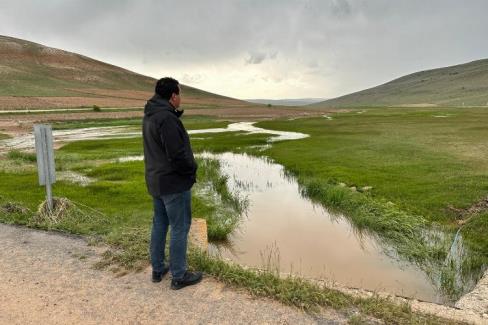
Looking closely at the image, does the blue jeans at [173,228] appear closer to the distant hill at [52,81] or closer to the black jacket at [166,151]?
the black jacket at [166,151]

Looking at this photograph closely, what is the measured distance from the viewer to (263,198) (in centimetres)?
1780

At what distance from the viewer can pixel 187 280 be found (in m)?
6.79

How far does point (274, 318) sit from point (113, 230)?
5544 millimetres

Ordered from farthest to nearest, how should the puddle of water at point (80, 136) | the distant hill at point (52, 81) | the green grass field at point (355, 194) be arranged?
1. the distant hill at point (52, 81)
2. the puddle of water at point (80, 136)
3. the green grass field at point (355, 194)

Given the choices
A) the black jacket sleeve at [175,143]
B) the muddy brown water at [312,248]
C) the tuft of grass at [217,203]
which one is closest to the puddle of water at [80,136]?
the tuft of grass at [217,203]

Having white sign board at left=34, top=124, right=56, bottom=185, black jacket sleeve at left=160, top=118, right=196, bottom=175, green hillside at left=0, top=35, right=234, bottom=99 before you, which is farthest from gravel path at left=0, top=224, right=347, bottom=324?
green hillside at left=0, top=35, right=234, bottom=99

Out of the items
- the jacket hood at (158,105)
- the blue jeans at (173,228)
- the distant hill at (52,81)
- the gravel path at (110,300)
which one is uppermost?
the distant hill at (52,81)

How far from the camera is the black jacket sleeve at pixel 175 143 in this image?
5918 mm

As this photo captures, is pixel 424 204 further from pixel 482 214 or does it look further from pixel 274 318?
pixel 274 318

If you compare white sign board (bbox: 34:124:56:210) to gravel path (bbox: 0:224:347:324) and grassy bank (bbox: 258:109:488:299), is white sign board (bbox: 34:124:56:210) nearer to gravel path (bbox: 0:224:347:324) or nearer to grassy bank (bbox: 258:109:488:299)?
gravel path (bbox: 0:224:347:324)

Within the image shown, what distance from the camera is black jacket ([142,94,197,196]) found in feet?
19.5

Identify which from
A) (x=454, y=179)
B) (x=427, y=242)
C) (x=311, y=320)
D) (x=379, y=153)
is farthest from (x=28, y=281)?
(x=379, y=153)

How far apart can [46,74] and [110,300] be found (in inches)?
7052

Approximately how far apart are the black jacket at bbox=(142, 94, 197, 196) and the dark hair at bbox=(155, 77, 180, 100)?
77mm
